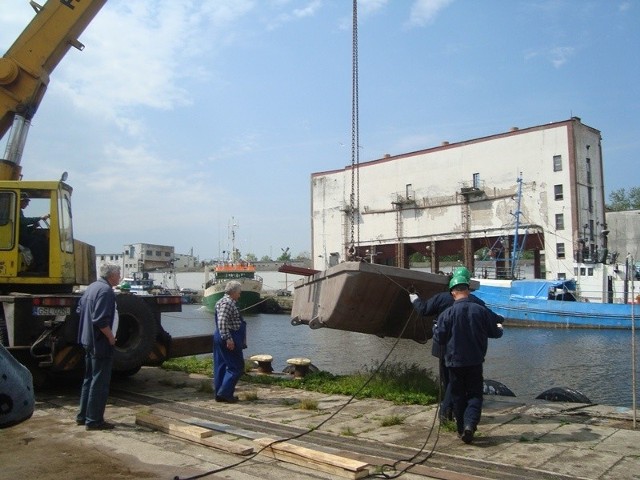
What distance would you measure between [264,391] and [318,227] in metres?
47.7

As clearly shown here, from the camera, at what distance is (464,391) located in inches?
241

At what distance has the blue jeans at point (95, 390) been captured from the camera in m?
6.49

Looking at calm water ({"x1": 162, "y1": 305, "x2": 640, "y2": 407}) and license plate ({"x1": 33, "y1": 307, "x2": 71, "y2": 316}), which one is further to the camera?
calm water ({"x1": 162, "y1": 305, "x2": 640, "y2": 407})

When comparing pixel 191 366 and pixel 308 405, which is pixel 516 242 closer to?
pixel 191 366

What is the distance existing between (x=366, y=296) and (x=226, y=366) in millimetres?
2230

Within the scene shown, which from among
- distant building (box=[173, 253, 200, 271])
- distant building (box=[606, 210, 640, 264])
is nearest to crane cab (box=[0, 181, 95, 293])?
distant building (box=[606, 210, 640, 264])

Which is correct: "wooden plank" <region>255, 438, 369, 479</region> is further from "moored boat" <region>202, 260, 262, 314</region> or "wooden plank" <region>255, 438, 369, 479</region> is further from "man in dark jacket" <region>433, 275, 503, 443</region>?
"moored boat" <region>202, 260, 262, 314</region>

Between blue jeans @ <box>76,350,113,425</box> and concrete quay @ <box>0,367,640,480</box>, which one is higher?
blue jeans @ <box>76,350,113,425</box>

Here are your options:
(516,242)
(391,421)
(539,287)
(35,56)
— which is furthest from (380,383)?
(516,242)

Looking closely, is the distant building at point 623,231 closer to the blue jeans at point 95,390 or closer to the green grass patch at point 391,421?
the green grass patch at point 391,421

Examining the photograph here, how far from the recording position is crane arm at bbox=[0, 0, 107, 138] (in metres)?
10.9

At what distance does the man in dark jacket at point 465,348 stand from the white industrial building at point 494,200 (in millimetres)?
31216

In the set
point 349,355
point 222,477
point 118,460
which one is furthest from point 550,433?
point 349,355

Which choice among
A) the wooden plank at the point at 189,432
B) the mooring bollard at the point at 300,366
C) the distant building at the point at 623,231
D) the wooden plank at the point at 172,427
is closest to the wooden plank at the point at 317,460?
the wooden plank at the point at 189,432
